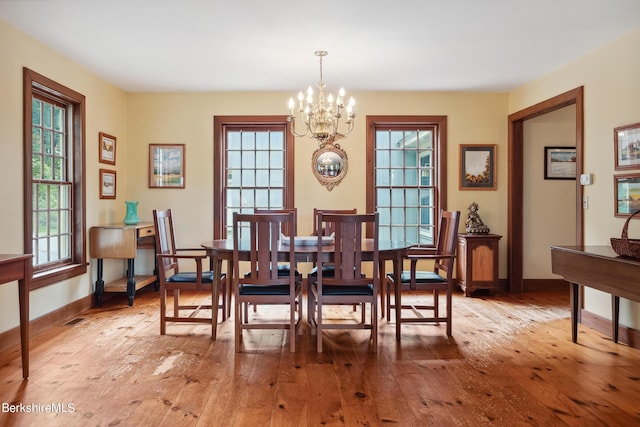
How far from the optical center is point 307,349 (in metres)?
3.43

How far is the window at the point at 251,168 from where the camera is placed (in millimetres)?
5859

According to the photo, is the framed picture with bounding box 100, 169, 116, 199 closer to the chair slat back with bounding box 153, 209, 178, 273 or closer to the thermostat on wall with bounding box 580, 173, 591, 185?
the chair slat back with bounding box 153, 209, 178, 273

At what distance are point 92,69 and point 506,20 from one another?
13.4ft

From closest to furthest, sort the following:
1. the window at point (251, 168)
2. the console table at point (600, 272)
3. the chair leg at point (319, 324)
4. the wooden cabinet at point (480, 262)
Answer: the console table at point (600, 272)
the chair leg at point (319, 324)
the wooden cabinet at point (480, 262)
the window at point (251, 168)

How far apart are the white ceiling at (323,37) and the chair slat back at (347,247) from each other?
1.55m

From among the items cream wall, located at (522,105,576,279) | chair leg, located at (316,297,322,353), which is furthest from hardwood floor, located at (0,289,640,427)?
cream wall, located at (522,105,576,279)

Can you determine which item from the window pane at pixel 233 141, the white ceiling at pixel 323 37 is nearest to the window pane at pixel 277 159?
the window pane at pixel 233 141

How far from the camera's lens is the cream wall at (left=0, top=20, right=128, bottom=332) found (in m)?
3.50

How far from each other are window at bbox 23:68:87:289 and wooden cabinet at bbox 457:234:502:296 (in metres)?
4.27

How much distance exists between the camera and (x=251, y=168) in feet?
19.4

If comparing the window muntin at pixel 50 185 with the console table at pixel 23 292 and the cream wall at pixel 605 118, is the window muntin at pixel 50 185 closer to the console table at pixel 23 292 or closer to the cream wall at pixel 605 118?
the console table at pixel 23 292

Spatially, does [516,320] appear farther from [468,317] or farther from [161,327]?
[161,327]

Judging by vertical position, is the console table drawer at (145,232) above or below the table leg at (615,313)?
above

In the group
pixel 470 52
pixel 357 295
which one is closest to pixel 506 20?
pixel 470 52
